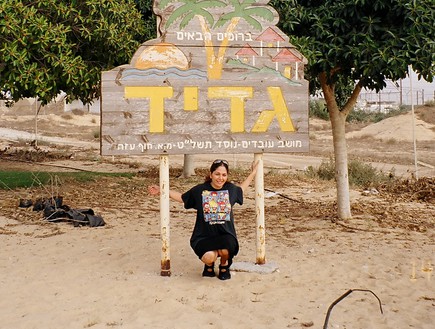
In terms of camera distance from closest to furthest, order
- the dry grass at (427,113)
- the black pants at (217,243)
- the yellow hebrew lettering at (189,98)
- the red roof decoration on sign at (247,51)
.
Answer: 1. the black pants at (217,243)
2. the yellow hebrew lettering at (189,98)
3. the red roof decoration on sign at (247,51)
4. the dry grass at (427,113)

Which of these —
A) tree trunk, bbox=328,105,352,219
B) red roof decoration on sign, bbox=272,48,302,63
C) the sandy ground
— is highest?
red roof decoration on sign, bbox=272,48,302,63

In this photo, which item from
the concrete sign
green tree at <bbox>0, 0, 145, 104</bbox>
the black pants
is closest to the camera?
the black pants

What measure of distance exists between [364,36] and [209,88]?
→ 285 cm

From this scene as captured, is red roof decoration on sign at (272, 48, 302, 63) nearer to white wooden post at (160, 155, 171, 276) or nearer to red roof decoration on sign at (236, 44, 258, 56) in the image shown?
red roof decoration on sign at (236, 44, 258, 56)

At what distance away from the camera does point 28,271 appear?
20.7 feet

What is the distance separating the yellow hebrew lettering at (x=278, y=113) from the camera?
6.32 m

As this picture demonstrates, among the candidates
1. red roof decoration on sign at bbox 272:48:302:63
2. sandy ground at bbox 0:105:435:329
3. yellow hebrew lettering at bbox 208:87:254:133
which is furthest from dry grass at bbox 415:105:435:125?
yellow hebrew lettering at bbox 208:87:254:133

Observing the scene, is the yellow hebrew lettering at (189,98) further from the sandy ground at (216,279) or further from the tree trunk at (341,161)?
the tree trunk at (341,161)

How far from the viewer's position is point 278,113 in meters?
6.37

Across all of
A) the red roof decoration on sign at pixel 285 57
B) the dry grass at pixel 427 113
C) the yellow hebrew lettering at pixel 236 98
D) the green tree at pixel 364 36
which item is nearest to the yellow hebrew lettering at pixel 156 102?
the yellow hebrew lettering at pixel 236 98

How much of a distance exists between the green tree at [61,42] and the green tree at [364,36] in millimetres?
3101

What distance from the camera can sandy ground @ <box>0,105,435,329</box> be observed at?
4801 mm

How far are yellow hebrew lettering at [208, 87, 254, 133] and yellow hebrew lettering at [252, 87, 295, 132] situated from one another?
24 cm

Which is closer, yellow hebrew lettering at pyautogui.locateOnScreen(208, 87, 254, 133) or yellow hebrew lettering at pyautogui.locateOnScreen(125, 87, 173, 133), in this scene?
yellow hebrew lettering at pyautogui.locateOnScreen(125, 87, 173, 133)
